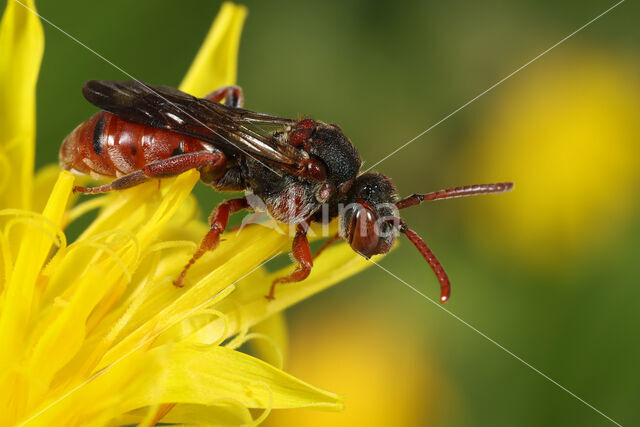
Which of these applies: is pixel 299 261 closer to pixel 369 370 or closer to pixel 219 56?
pixel 219 56

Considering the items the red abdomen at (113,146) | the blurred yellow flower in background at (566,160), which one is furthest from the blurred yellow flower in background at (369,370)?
the red abdomen at (113,146)

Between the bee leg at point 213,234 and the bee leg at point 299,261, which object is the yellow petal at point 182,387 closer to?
the bee leg at point 213,234

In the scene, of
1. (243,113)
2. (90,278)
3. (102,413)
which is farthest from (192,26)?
(102,413)

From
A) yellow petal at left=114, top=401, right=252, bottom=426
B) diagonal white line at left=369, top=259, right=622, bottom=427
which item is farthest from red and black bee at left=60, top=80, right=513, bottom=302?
diagonal white line at left=369, top=259, right=622, bottom=427

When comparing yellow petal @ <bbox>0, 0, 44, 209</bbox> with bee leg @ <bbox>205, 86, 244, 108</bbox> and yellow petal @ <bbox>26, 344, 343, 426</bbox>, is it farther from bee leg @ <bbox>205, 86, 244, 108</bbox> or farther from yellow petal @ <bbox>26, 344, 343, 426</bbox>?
yellow petal @ <bbox>26, 344, 343, 426</bbox>

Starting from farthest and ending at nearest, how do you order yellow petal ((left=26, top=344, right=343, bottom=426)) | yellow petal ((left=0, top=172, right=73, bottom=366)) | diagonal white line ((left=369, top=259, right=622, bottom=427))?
diagonal white line ((left=369, top=259, right=622, bottom=427))
yellow petal ((left=0, top=172, right=73, bottom=366))
yellow petal ((left=26, top=344, right=343, bottom=426))

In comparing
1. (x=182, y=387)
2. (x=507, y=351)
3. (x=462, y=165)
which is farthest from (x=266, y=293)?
(x=462, y=165)

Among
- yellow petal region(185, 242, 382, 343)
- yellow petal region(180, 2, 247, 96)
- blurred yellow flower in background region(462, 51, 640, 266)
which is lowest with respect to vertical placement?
yellow petal region(185, 242, 382, 343)

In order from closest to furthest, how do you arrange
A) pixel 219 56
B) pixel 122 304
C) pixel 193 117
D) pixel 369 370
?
pixel 122 304 → pixel 193 117 → pixel 219 56 → pixel 369 370
